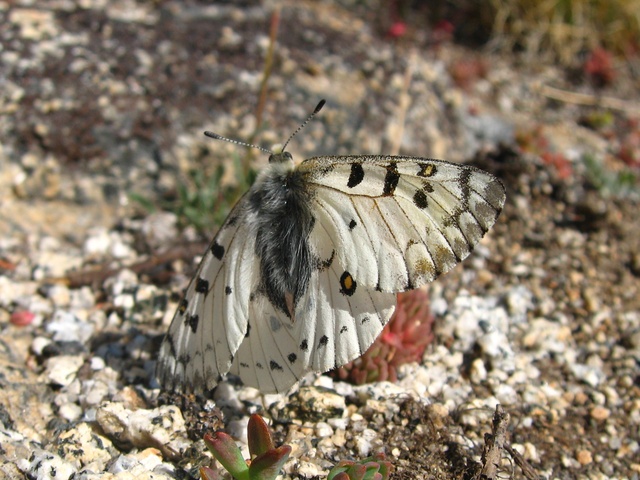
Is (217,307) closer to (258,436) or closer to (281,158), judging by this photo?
(258,436)

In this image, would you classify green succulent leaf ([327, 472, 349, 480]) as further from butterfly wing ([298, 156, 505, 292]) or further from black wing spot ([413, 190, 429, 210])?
black wing spot ([413, 190, 429, 210])

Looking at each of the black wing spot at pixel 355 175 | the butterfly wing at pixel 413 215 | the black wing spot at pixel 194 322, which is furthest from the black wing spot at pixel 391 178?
the black wing spot at pixel 194 322

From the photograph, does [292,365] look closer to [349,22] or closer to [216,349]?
[216,349]

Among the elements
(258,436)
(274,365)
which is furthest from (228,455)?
(274,365)

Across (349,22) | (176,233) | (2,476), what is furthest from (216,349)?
(349,22)

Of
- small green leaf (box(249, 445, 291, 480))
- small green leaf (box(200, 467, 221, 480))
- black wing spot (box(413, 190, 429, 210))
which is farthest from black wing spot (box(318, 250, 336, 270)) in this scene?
small green leaf (box(200, 467, 221, 480))

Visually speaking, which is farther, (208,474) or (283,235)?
(283,235)
